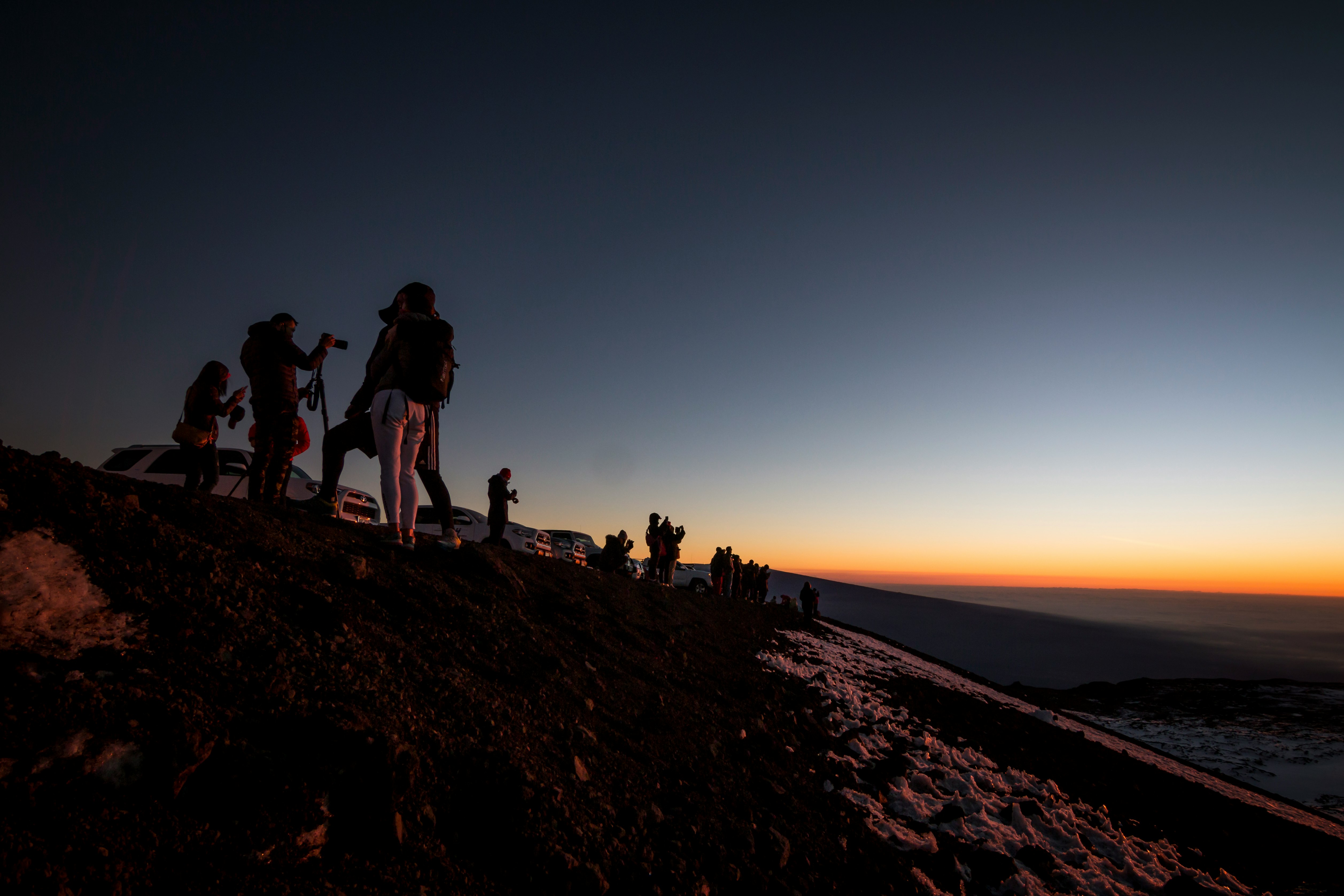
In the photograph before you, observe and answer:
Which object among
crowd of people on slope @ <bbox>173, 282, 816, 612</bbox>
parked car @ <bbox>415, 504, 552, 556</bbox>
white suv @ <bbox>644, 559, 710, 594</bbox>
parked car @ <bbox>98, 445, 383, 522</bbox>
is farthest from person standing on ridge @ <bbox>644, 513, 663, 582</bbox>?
crowd of people on slope @ <bbox>173, 282, 816, 612</bbox>

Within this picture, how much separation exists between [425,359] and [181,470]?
10239mm

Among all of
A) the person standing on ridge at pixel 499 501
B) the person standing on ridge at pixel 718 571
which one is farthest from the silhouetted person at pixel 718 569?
the person standing on ridge at pixel 499 501

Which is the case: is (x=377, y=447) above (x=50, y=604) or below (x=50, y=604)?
above

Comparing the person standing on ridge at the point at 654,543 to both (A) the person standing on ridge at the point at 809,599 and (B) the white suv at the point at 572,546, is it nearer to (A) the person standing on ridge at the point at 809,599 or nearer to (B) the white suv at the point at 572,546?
(B) the white suv at the point at 572,546

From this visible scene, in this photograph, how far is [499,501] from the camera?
10.8 metres

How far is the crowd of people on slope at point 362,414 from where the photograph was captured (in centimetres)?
432

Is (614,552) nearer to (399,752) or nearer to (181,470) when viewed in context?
(181,470)

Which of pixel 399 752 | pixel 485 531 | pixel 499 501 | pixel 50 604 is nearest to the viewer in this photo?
pixel 50 604

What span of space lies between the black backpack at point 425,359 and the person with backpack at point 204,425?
2.97 meters

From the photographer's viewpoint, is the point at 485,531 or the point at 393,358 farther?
Result: the point at 485,531

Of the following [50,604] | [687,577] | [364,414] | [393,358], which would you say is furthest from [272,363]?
[687,577]

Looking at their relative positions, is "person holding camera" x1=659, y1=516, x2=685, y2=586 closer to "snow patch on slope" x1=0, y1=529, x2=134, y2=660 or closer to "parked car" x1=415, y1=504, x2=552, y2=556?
"parked car" x1=415, y1=504, x2=552, y2=556

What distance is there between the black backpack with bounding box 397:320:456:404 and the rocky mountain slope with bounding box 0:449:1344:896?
1.28 meters

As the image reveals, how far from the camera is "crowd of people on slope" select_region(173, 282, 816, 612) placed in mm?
4320
